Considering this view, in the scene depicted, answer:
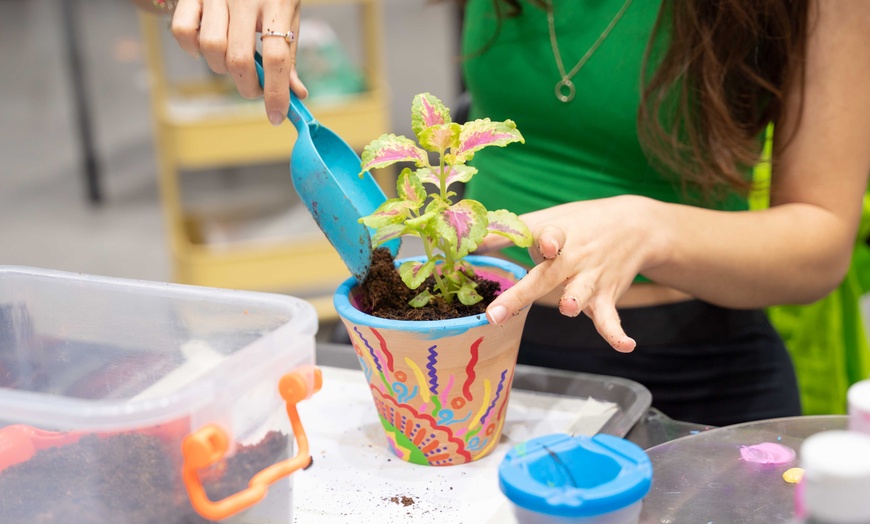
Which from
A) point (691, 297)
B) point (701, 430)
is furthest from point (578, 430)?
point (691, 297)

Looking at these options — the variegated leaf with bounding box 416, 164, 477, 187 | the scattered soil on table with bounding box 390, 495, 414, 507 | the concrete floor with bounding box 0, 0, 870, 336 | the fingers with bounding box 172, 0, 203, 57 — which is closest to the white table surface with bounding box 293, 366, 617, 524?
the scattered soil on table with bounding box 390, 495, 414, 507

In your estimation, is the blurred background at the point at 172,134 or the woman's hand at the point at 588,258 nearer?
the woman's hand at the point at 588,258

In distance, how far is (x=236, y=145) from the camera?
2053 mm

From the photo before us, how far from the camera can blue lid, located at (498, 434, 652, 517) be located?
1.41 ft

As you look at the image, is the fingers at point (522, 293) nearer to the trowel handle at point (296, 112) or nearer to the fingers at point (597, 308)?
the fingers at point (597, 308)

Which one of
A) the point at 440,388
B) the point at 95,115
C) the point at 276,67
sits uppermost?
the point at 276,67

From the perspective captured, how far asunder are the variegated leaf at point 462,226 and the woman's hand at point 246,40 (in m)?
0.19

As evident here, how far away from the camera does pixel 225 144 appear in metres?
2.04

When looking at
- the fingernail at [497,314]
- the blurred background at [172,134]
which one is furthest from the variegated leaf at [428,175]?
the blurred background at [172,134]

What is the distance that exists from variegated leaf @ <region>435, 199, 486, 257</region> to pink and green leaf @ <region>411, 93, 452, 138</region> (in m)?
0.07

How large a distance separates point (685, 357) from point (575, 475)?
487 mm

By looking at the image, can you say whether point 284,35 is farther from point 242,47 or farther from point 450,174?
point 450,174

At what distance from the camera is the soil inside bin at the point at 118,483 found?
0.49 meters

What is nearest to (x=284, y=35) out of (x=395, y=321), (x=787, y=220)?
(x=395, y=321)
